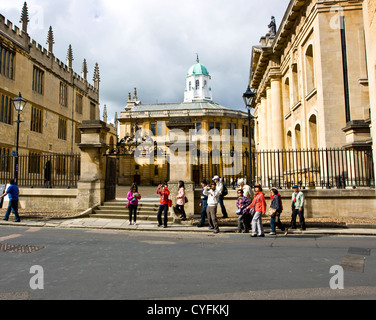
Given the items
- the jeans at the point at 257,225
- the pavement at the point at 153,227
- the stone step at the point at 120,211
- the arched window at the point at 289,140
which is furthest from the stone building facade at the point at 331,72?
the stone step at the point at 120,211

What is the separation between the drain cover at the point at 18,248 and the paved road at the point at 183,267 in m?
0.02

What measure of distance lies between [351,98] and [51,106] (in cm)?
3133

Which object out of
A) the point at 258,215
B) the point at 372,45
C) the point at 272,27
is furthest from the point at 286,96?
the point at 258,215

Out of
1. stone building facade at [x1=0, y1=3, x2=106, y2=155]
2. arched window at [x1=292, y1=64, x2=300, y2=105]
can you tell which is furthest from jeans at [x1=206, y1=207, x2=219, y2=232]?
stone building facade at [x1=0, y1=3, x2=106, y2=155]

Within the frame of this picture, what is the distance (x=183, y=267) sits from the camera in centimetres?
567

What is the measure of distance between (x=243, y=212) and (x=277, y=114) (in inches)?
609

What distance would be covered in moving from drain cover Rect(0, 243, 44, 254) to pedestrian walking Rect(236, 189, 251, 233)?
6058 millimetres

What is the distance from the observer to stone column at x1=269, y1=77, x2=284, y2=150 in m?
Answer: 23.8

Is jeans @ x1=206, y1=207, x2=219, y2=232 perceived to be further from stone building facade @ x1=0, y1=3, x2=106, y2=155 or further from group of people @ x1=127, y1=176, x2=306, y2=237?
stone building facade @ x1=0, y1=3, x2=106, y2=155

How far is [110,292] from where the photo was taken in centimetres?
425

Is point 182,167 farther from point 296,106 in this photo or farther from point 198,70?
point 198,70

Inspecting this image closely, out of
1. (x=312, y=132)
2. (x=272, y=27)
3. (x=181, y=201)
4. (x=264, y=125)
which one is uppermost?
(x=272, y=27)
